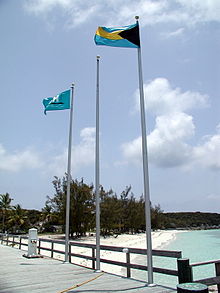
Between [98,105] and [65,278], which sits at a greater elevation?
[98,105]

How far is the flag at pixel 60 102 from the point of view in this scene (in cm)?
1378

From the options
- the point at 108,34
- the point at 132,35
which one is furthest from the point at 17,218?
the point at 132,35

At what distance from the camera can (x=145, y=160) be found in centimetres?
805

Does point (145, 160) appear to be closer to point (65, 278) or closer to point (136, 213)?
point (65, 278)

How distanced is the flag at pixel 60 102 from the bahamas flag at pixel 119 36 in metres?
4.62

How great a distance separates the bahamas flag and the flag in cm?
462

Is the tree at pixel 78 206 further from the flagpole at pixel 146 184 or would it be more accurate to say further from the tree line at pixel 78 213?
the flagpole at pixel 146 184

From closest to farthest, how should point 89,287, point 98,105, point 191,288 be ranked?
1. point 191,288
2. point 89,287
3. point 98,105

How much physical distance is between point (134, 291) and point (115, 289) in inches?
19.6

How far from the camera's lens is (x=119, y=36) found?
378 inches

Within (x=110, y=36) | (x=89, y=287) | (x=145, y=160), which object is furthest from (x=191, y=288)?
(x=110, y=36)

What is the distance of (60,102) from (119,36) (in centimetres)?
529

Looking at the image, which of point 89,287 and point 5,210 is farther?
point 5,210

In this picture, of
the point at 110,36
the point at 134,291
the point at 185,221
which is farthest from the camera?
the point at 185,221
